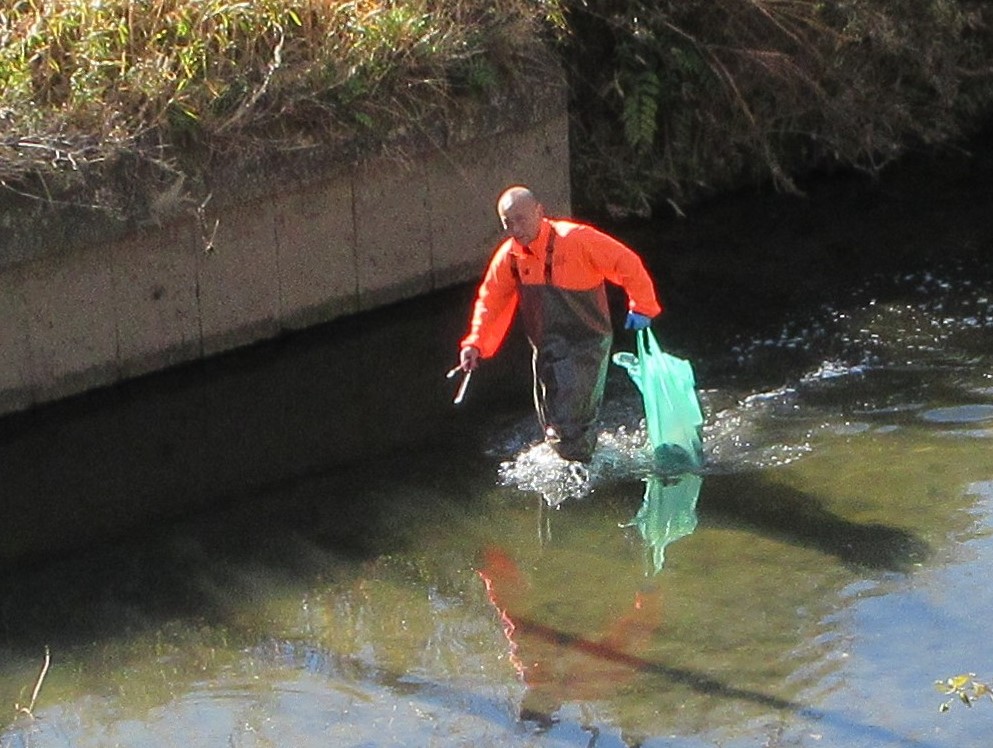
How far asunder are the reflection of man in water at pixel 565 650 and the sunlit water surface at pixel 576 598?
0.01 meters

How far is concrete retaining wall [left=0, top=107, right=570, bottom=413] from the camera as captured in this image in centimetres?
900

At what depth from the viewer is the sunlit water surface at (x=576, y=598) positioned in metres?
5.98

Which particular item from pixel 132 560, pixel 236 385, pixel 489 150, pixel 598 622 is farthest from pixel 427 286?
pixel 598 622

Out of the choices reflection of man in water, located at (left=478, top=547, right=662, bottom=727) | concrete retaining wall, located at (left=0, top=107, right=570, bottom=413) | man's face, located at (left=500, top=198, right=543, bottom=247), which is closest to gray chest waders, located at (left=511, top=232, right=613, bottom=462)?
man's face, located at (left=500, top=198, right=543, bottom=247)

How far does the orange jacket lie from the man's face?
0.10 meters

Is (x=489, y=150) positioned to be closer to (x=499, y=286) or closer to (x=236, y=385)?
(x=236, y=385)

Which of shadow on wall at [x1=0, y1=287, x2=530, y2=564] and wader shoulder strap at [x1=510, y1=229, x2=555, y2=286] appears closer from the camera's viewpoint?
wader shoulder strap at [x1=510, y1=229, x2=555, y2=286]

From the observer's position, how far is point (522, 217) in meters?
7.28

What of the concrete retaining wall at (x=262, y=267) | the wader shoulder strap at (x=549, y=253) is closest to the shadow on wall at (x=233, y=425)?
the concrete retaining wall at (x=262, y=267)

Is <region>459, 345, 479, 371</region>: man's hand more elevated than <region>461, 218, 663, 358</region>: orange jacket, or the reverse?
<region>461, 218, 663, 358</region>: orange jacket

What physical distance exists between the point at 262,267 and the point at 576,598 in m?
3.63

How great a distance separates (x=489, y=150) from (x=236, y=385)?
2.28 m

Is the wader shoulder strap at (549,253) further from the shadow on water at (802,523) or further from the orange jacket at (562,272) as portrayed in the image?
the shadow on water at (802,523)

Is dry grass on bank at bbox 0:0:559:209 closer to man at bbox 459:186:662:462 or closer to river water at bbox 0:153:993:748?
river water at bbox 0:153:993:748
